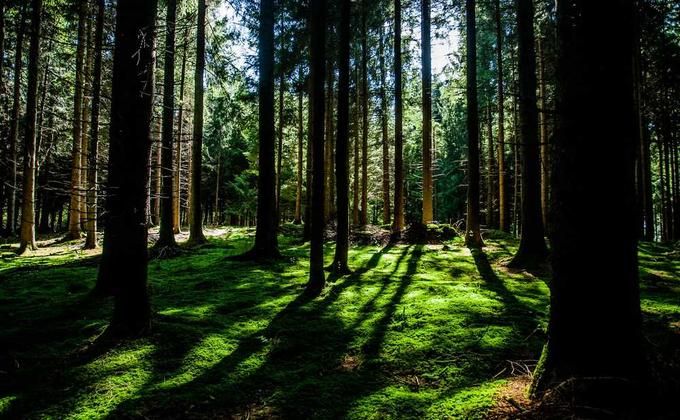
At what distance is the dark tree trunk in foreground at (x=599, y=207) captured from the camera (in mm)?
2836

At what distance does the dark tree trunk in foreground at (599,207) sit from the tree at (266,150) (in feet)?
26.6

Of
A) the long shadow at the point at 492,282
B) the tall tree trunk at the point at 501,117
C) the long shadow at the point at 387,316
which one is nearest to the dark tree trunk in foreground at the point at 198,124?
the long shadow at the point at 387,316

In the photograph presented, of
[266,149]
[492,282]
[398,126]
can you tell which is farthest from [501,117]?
[492,282]

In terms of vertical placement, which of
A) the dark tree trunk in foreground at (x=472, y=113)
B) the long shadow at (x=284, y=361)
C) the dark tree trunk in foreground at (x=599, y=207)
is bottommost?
the long shadow at (x=284, y=361)

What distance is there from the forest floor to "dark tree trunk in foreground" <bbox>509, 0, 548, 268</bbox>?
1.35m

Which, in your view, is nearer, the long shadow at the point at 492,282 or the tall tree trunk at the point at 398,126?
the long shadow at the point at 492,282

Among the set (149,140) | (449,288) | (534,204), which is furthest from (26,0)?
(534,204)

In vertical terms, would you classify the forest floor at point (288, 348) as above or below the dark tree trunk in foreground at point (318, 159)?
below

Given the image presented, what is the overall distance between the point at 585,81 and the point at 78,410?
4799 mm

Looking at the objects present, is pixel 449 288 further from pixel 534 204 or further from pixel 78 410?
pixel 78 410

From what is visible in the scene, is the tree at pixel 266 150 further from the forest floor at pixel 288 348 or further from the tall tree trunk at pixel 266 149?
the forest floor at pixel 288 348

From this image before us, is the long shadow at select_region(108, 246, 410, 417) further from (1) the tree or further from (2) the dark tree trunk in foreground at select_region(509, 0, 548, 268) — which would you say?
(2) the dark tree trunk in foreground at select_region(509, 0, 548, 268)

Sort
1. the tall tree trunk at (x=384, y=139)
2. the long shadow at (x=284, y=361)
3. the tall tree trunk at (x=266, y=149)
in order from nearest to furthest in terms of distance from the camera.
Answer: the long shadow at (x=284, y=361), the tall tree trunk at (x=266, y=149), the tall tree trunk at (x=384, y=139)

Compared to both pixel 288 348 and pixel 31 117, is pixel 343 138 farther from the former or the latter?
pixel 31 117
